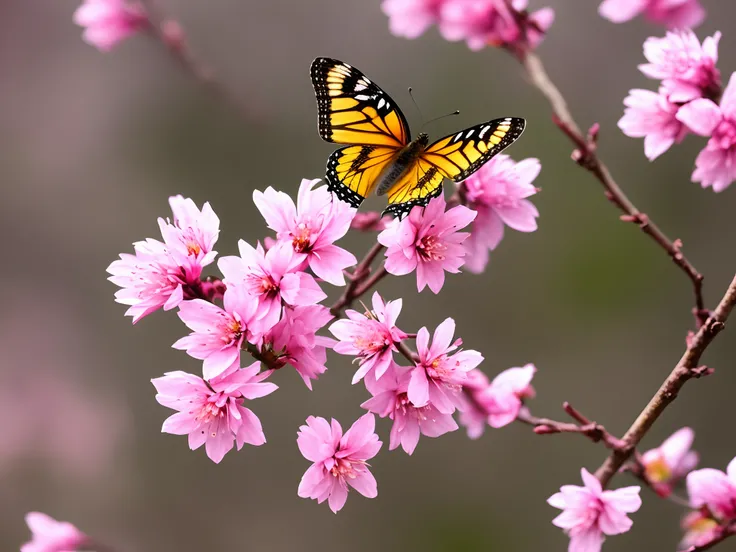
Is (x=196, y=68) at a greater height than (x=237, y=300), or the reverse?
(x=196, y=68)

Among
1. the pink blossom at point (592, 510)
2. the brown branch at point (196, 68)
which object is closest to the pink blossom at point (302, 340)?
the pink blossom at point (592, 510)

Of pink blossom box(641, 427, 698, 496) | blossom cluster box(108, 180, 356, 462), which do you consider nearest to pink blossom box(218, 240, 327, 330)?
blossom cluster box(108, 180, 356, 462)

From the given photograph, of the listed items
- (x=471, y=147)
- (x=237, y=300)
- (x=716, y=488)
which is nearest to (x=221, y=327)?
(x=237, y=300)

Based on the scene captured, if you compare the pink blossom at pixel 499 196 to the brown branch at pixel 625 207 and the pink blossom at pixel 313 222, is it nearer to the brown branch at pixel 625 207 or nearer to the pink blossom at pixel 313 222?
the brown branch at pixel 625 207

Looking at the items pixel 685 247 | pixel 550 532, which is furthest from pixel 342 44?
pixel 550 532

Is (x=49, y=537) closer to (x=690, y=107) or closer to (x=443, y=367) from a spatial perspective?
(x=443, y=367)
